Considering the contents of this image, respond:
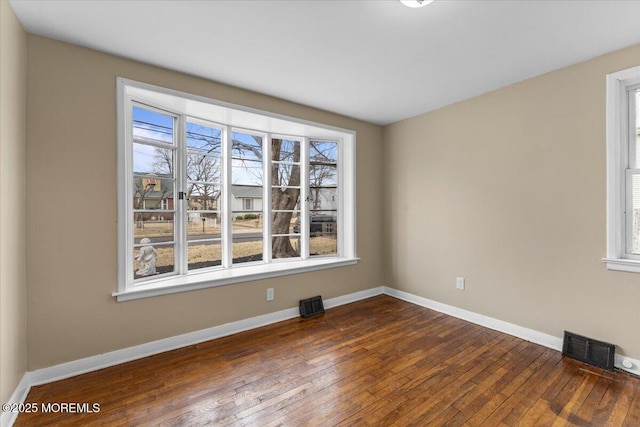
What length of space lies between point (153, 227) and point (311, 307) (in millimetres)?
1866

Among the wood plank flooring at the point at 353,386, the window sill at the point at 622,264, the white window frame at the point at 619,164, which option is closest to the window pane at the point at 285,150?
the wood plank flooring at the point at 353,386

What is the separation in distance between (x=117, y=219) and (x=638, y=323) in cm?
405

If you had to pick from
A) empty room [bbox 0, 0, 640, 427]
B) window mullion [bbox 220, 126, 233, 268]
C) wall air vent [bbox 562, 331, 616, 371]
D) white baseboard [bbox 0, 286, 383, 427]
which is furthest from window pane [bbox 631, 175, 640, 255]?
window mullion [bbox 220, 126, 233, 268]

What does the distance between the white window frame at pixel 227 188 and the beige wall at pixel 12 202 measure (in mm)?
532

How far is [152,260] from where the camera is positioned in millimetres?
2684

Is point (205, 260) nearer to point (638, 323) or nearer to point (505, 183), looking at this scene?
point (505, 183)

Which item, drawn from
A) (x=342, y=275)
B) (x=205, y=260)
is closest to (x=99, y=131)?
(x=205, y=260)

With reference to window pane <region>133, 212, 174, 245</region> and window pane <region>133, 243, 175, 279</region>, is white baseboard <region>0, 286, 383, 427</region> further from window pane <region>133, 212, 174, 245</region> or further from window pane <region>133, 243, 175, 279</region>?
window pane <region>133, 212, 174, 245</region>

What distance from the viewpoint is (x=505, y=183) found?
2.84 metres

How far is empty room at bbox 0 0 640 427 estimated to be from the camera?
1.78 metres

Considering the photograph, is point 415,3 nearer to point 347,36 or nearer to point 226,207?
point 347,36

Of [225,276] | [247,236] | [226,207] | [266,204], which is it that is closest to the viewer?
[225,276]

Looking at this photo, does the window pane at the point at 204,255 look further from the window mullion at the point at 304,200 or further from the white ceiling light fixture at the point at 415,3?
the white ceiling light fixture at the point at 415,3

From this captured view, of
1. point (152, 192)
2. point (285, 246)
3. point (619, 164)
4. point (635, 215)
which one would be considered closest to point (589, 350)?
point (635, 215)
